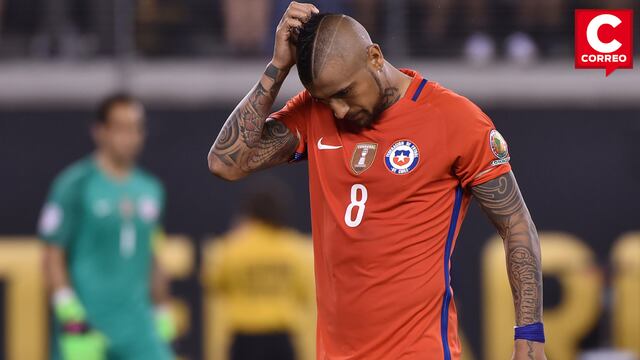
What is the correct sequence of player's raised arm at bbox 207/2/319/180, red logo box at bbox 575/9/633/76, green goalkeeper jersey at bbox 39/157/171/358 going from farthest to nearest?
green goalkeeper jersey at bbox 39/157/171/358
player's raised arm at bbox 207/2/319/180
red logo box at bbox 575/9/633/76

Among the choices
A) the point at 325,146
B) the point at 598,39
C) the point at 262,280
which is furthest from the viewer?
the point at 262,280

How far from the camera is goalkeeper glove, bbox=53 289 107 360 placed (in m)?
8.01

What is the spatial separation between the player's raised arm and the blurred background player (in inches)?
172

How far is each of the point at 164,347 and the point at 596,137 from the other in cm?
439

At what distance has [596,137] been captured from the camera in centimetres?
1116

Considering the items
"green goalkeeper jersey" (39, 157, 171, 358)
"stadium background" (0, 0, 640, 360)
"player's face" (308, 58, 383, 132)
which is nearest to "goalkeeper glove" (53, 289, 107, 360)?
"green goalkeeper jersey" (39, 157, 171, 358)

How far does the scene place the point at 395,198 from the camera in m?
4.72

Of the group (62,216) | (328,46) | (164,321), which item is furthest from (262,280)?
(328,46)

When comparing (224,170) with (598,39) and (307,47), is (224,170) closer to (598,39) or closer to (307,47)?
(307,47)

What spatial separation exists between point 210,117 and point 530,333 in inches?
263

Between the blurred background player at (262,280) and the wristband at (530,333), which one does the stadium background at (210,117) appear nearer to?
the blurred background player at (262,280)

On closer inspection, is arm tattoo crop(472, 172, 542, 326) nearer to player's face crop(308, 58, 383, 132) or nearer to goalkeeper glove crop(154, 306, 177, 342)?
player's face crop(308, 58, 383, 132)

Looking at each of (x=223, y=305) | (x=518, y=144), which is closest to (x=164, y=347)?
(x=223, y=305)

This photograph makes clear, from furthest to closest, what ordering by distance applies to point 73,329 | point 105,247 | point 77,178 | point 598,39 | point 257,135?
point 77,178
point 105,247
point 73,329
point 257,135
point 598,39
